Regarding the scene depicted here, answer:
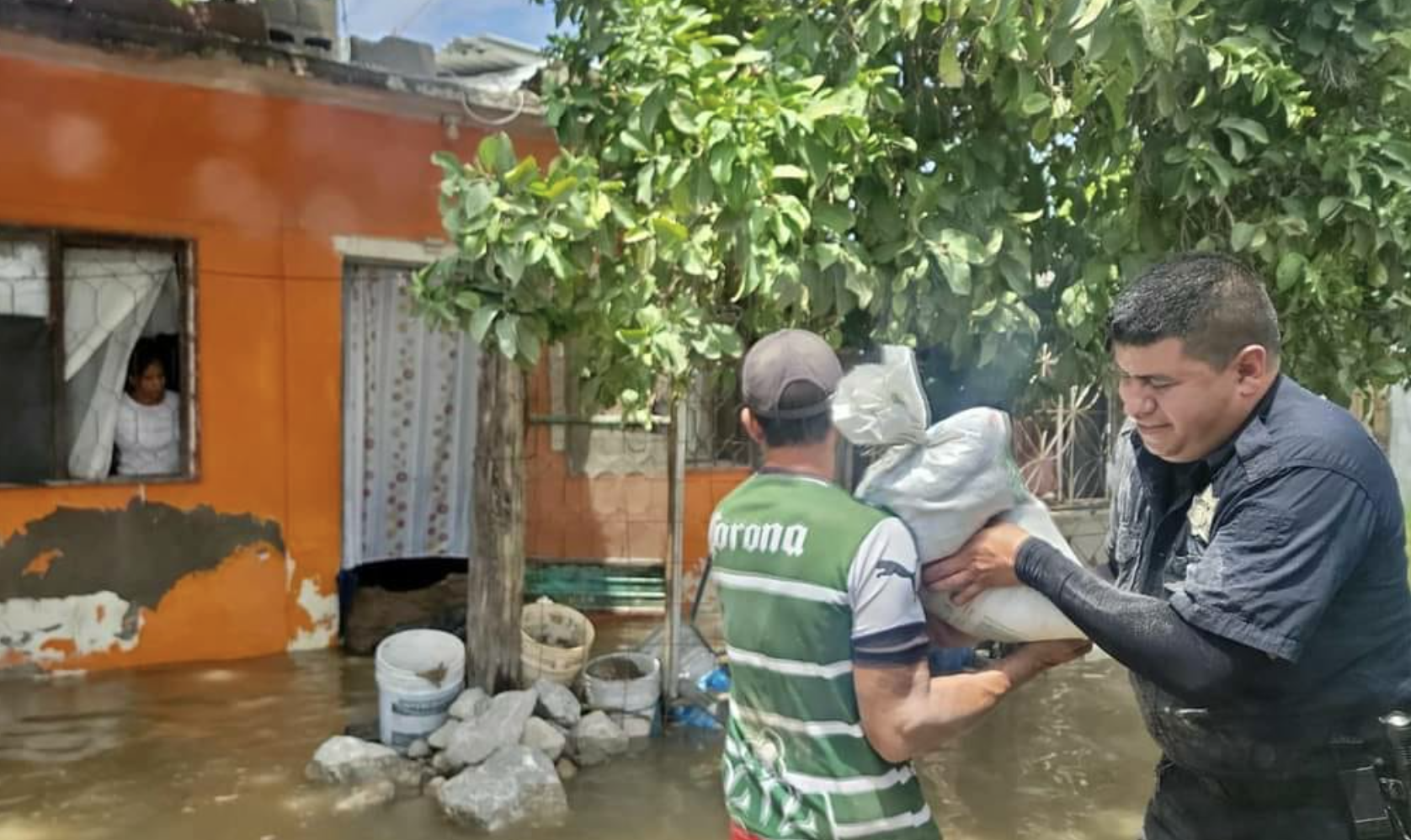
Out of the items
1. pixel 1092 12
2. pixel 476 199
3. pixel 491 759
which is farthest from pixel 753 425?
pixel 491 759

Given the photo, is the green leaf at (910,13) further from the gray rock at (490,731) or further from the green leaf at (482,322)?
the gray rock at (490,731)

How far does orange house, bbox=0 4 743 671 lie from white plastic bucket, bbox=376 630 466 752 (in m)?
1.70

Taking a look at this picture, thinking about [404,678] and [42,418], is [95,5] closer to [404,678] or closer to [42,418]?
[42,418]

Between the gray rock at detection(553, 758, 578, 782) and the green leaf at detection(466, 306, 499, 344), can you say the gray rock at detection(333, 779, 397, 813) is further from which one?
the green leaf at detection(466, 306, 499, 344)

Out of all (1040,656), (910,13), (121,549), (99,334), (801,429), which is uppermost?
(910,13)

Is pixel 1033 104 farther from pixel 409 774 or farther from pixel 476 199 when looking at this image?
pixel 409 774

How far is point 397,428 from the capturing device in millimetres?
6934

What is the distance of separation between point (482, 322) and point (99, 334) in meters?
3.71

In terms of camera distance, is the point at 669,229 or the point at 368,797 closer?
the point at 669,229

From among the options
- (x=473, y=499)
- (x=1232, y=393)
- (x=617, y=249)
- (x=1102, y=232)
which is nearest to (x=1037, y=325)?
(x=1102, y=232)

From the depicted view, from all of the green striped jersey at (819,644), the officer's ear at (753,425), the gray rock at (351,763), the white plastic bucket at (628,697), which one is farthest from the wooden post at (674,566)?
the green striped jersey at (819,644)

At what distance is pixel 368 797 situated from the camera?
4387 mm

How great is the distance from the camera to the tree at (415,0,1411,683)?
3137 mm

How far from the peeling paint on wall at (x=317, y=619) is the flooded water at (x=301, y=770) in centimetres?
31
